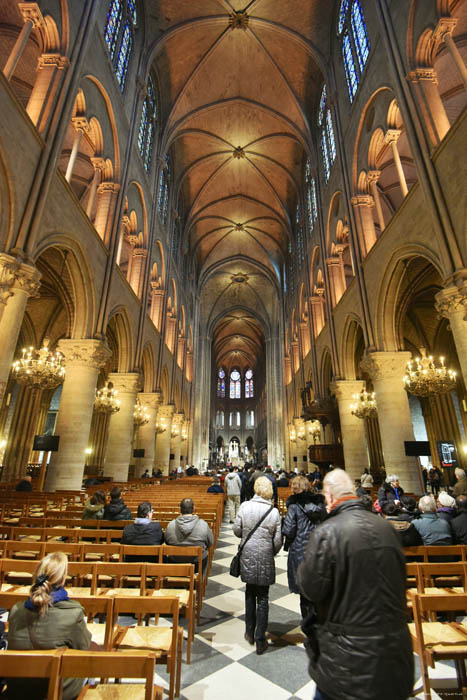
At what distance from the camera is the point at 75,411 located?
33.9 ft

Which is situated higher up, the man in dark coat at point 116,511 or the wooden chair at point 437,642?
the man in dark coat at point 116,511

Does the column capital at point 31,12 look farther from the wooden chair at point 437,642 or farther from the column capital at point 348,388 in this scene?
the column capital at point 348,388

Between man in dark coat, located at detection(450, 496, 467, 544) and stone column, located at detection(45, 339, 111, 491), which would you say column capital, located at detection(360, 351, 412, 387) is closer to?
man in dark coat, located at detection(450, 496, 467, 544)

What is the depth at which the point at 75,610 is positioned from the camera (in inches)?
74.7

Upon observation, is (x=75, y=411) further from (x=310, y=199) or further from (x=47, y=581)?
(x=310, y=199)

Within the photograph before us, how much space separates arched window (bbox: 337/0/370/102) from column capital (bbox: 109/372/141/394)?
13.8 m

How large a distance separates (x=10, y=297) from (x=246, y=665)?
6819mm

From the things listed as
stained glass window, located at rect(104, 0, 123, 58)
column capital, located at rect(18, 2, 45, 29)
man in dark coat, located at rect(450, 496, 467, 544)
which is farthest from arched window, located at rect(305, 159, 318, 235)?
man in dark coat, located at rect(450, 496, 467, 544)

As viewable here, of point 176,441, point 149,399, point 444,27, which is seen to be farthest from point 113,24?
point 176,441

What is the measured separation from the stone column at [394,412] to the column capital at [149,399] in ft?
34.3

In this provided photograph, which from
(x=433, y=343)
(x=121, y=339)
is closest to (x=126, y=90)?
(x=121, y=339)

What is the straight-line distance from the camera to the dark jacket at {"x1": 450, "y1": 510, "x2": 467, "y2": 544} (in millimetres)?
4188

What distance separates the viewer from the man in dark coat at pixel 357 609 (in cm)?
143

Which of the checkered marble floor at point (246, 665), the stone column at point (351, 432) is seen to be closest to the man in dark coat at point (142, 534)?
the checkered marble floor at point (246, 665)
